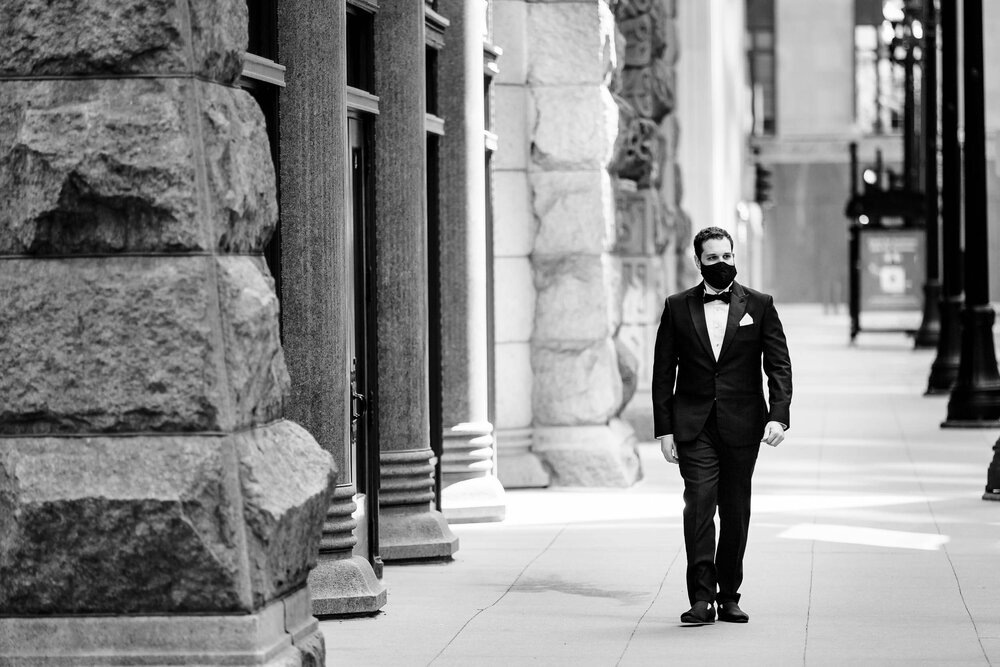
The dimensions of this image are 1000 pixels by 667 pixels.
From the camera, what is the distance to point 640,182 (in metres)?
18.6

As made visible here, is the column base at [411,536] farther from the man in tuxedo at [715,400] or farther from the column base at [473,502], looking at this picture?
the man in tuxedo at [715,400]

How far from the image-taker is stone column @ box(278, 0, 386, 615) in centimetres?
873

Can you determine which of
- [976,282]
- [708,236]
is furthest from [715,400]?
[976,282]

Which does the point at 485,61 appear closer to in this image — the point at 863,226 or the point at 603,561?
the point at 603,561

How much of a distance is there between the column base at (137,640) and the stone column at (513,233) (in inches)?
362

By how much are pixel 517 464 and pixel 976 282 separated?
7510mm

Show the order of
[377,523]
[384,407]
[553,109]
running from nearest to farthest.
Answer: [377,523]
[384,407]
[553,109]

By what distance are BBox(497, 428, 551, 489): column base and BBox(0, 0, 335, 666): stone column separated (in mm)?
8977

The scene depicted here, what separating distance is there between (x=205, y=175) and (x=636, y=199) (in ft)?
41.6

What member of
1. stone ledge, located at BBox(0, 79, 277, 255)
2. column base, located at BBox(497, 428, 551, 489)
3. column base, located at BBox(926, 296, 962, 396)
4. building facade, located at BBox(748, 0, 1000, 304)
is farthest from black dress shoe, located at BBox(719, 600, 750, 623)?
building facade, located at BBox(748, 0, 1000, 304)

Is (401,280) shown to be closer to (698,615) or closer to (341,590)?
(341,590)

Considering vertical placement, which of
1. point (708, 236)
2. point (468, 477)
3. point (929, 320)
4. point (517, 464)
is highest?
point (708, 236)

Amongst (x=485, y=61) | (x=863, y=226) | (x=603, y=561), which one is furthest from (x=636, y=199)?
(x=863, y=226)

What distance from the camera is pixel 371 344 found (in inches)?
388
